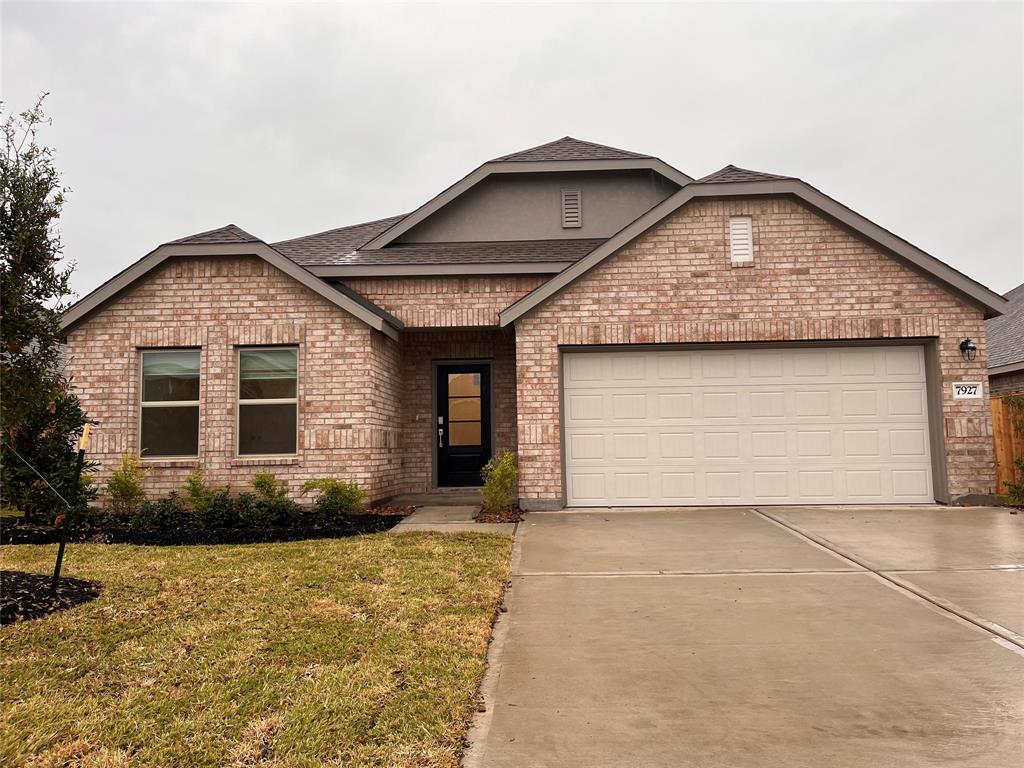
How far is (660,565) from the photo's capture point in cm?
684

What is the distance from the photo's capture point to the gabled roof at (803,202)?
1041 centimetres

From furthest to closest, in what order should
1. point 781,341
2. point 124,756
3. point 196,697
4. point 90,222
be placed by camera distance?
point 90,222
point 781,341
point 196,697
point 124,756

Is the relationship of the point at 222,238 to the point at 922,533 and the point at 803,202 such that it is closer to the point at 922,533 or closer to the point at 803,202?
the point at 803,202

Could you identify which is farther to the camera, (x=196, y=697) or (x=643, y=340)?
(x=643, y=340)

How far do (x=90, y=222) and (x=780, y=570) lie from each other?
185ft

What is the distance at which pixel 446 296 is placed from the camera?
1232 cm

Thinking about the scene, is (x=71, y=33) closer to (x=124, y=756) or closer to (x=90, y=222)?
(x=124, y=756)

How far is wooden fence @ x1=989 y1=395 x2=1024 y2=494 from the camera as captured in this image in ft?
33.6

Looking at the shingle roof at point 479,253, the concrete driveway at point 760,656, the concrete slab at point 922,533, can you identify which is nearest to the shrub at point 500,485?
the concrete driveway at point 760,656

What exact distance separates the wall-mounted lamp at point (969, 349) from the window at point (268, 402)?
1046 cm

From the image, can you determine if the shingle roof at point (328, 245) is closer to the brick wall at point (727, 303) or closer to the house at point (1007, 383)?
the brick wall at point (727, 303)

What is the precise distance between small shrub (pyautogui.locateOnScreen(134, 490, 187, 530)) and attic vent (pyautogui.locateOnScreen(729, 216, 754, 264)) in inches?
362

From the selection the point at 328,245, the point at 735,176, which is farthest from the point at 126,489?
the point at 735,176

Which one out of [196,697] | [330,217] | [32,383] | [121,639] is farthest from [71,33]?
[330,217]
